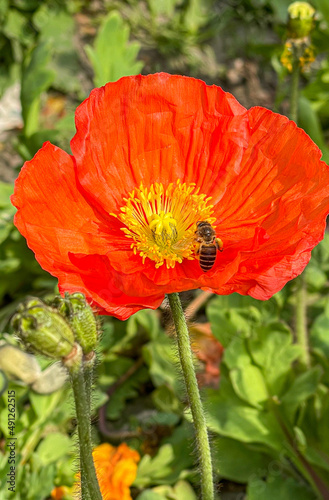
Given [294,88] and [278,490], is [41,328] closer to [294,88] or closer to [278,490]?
[278,490]

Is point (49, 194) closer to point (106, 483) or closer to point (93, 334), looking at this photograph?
point (93, 334)

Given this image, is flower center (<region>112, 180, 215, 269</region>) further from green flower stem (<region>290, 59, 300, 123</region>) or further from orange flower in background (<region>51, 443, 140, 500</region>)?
orange flower in background (<region>51, 443, 140, 500</region>)

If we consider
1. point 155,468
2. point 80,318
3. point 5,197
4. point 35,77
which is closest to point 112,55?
point 35,77

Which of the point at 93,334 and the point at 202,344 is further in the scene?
the point at 202,344

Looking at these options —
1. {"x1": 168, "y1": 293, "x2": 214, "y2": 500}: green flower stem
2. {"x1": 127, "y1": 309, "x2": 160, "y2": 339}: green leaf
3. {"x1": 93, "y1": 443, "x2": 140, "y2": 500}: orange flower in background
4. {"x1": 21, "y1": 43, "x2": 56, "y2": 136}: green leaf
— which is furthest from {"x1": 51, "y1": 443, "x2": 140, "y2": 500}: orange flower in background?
{"x1": 21, "y1": 43, "x2": 56, "y2": 136}: green leaf

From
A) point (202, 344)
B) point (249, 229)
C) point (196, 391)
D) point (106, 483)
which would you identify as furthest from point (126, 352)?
point (196, 391)

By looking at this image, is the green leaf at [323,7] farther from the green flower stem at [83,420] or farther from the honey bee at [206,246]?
the green flower stem at [83,420]
